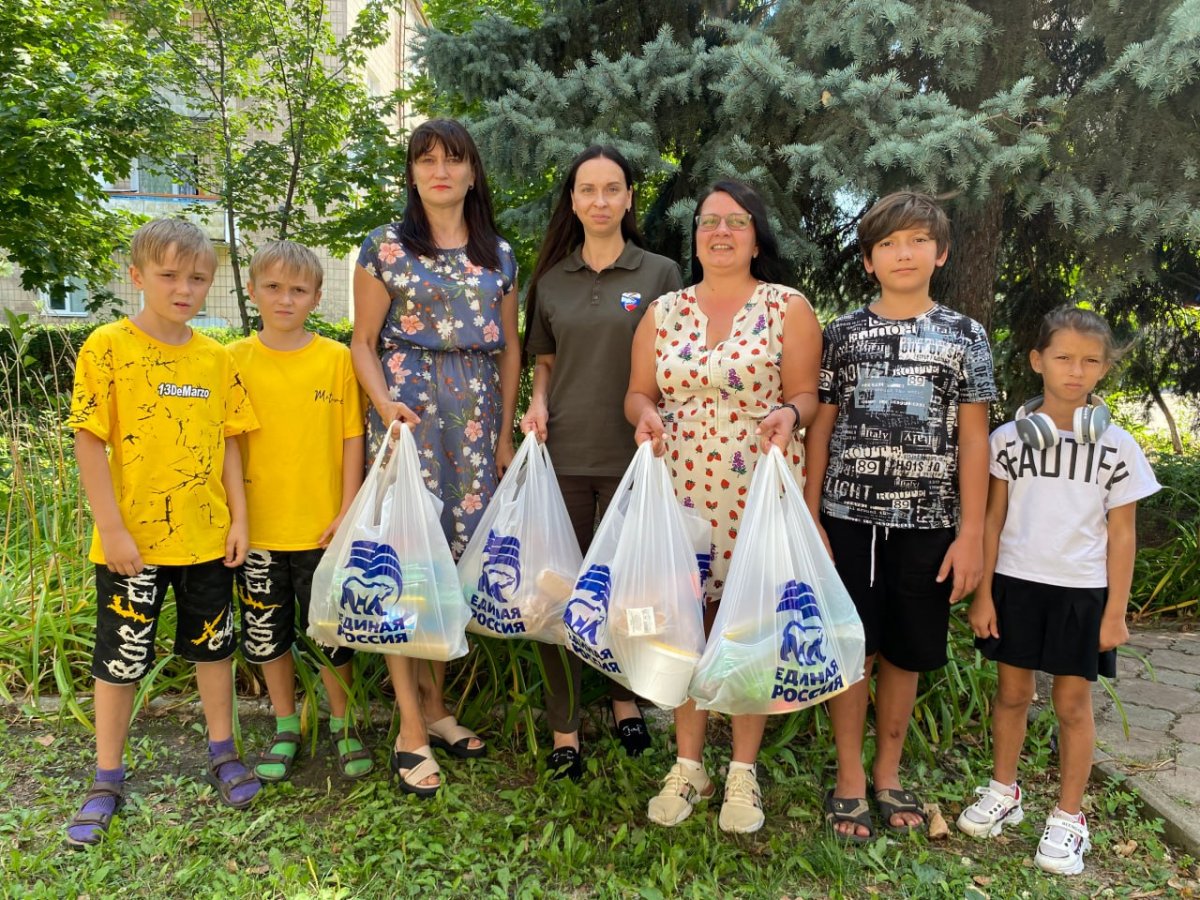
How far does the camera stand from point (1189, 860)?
88.7 inches

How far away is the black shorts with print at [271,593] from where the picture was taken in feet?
8.07

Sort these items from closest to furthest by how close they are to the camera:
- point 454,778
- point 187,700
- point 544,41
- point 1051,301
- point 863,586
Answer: point 863,586
point 454,778
point 187,700
point 544,41
point 1051,301

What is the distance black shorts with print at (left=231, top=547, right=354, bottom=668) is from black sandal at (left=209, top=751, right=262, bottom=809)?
318mm

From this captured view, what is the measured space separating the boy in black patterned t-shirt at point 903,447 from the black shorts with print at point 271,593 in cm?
164

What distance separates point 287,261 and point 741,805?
2.18 m

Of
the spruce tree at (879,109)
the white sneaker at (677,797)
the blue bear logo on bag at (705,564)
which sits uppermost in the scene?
the spruce tree at (879,109)

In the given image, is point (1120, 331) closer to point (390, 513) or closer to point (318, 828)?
point (390, 513)

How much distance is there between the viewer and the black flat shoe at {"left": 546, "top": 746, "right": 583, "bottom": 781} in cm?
256

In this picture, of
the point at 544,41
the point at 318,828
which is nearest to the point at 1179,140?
the point at 544,41

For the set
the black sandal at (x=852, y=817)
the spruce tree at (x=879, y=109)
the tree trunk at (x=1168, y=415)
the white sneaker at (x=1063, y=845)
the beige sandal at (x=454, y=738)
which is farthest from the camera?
the tree trunk at (x=1168, y=415)

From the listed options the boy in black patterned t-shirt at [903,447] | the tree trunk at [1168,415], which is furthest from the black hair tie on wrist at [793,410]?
the tree trunk at [1168,415]

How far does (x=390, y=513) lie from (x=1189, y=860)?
2.58 metres

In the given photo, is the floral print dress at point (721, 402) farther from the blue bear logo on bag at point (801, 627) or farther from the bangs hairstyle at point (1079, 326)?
the bangs hairstyle at point (1079, 326)

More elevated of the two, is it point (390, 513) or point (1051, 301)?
point (1051, 301)
